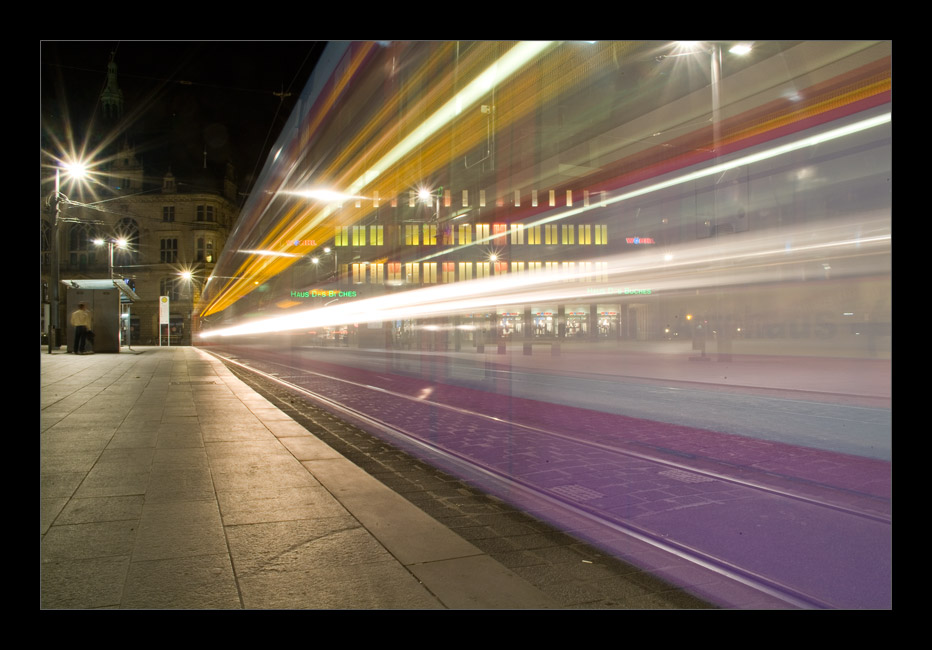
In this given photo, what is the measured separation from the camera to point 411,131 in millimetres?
11188

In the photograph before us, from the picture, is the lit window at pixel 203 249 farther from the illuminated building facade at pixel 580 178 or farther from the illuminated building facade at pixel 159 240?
the illuminated building facade at pixel 580 178

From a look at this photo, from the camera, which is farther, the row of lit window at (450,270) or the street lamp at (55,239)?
the street lamp at (55,239)

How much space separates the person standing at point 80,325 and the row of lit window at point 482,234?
11.5 m

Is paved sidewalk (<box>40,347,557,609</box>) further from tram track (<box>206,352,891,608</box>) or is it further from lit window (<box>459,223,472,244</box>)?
lit window (<box>459,223,472,244</box>)

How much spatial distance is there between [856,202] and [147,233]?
69848mm

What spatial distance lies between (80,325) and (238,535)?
75.0ft

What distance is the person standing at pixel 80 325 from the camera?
22031mm

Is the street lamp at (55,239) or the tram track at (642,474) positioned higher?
the street lamp at (55,239)

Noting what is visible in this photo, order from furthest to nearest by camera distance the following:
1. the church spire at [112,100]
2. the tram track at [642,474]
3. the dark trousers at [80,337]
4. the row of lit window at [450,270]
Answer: the church spire at [112,100], the dark trousers at [80,337], the row of lit window at [450,270], the tram track at [642,474]

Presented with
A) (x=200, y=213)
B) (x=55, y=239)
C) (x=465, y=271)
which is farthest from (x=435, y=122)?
(x=200, y=213)

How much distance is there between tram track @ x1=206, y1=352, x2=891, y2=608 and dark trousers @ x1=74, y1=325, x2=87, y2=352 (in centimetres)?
1854

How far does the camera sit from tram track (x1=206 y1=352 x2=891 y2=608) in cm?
330

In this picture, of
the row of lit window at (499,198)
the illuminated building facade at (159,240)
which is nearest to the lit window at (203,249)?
the illuminated building facade at (159,240)
